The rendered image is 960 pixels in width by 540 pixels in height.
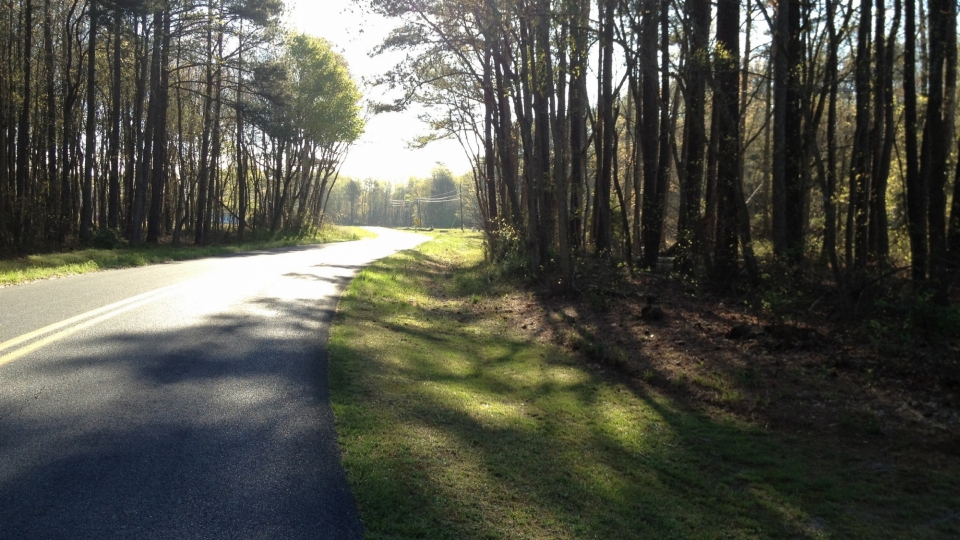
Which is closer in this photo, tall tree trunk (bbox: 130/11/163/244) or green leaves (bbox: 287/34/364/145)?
tall tree trunk (bbox: 130/11/163/244)

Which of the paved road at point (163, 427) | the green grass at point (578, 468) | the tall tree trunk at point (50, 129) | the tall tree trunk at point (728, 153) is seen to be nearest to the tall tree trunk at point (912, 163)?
the tall tree trunk at point (728, 153)

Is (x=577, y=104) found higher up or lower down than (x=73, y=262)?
higher up

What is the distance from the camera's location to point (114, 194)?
89.9ft

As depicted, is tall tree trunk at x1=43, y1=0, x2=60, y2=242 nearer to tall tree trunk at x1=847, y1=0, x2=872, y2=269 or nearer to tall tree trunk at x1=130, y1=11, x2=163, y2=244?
tall tree trunk at x1=130, y1=11, x2=163, y2=244

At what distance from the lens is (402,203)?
5807 inches

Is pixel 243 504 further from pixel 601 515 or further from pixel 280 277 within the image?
pixel 280 277

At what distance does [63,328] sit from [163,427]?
4223mm

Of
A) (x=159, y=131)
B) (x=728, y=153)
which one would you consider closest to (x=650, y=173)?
(x=728, y=153)

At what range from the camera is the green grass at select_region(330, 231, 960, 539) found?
13.2ft

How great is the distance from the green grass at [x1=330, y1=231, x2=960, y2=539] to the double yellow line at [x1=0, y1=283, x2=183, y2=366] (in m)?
3.00

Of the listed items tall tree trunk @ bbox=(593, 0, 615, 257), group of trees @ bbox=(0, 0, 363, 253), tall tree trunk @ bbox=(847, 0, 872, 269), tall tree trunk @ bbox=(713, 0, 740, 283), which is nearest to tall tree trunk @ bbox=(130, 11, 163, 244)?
group of trees @ bbox=(0, 0, 363, 253)

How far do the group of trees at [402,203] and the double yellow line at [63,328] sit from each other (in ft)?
330

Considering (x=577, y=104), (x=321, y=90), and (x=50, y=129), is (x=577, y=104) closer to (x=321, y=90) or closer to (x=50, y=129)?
(x=50, y=129)

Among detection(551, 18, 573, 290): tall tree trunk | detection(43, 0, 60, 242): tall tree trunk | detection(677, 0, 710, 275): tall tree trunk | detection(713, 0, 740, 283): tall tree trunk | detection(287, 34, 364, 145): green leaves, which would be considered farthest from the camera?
detection(287, 34, 364, 145): green leaves
